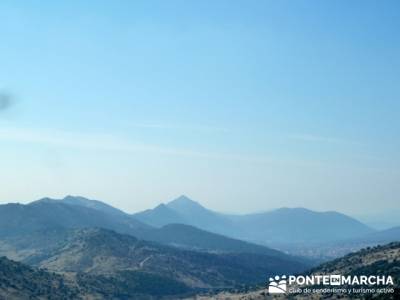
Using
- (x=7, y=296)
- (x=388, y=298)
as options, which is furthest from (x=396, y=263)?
(x=7, y=296)

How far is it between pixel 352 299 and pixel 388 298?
53569mm

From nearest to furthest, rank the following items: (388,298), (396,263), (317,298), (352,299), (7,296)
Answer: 1. (388,298)
2. (352,299)
3. (317,298)
4. (396,263)
5. (7,296)

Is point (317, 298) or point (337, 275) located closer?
point (317, 298)

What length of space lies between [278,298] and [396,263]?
131 feet

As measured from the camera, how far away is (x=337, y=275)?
199375mm

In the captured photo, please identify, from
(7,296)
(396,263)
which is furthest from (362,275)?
(7,296)

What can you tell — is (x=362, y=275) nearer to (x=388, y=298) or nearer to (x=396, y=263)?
(x=396, y=263)

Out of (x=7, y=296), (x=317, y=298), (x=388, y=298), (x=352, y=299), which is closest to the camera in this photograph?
(x=388, y=298)

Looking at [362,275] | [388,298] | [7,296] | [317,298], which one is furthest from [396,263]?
[7,296]

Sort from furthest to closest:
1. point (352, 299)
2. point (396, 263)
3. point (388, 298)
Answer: point (396, 263)
point (352, 299)
point (388, 298)

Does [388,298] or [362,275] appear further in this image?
[362,275]

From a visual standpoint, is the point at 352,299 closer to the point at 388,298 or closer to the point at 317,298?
the point at 317,298

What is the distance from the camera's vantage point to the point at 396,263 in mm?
184500

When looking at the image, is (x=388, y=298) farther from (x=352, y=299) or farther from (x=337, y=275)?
(x=337, y=275)
